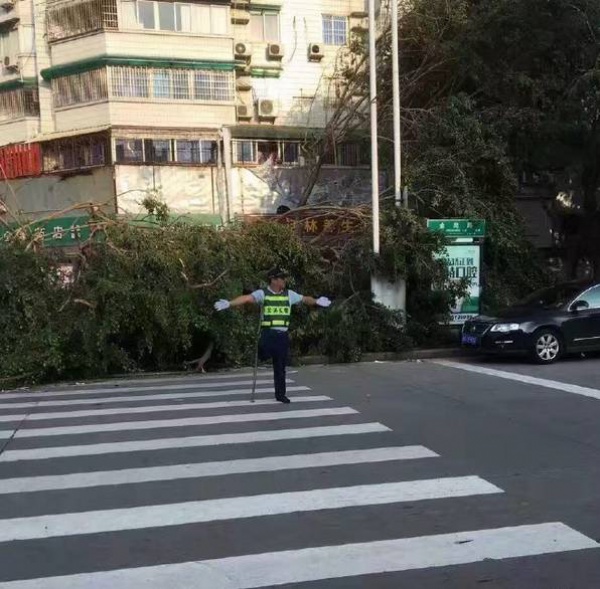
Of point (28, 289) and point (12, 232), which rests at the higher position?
point (12, 232)

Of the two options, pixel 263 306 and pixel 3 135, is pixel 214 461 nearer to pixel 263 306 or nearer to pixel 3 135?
pixel 263 306

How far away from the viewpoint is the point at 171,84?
888 inches

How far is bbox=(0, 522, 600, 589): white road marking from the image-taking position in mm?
3967

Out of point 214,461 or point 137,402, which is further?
point 137,402

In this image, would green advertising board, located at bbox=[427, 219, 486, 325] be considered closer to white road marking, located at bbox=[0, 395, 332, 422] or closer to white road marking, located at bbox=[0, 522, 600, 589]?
white road marking, located at bbox=[0, 395, 332, 422]

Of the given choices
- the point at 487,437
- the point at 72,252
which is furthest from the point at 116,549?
the point at 72,252

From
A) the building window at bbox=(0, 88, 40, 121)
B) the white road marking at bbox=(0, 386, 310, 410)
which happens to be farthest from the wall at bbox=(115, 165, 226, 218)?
the white road marking at bbox=(0, 386, 310, 410)

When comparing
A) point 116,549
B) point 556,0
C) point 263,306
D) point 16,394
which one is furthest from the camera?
point 556,0

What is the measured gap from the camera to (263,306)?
9.31 meters

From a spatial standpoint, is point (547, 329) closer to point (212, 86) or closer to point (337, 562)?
point (337, 562)

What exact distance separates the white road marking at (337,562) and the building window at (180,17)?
21.0 meters

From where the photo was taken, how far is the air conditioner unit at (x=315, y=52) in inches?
974

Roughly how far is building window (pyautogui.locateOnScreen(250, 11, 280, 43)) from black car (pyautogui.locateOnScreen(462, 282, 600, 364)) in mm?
15430

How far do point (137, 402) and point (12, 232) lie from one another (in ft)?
17.3
